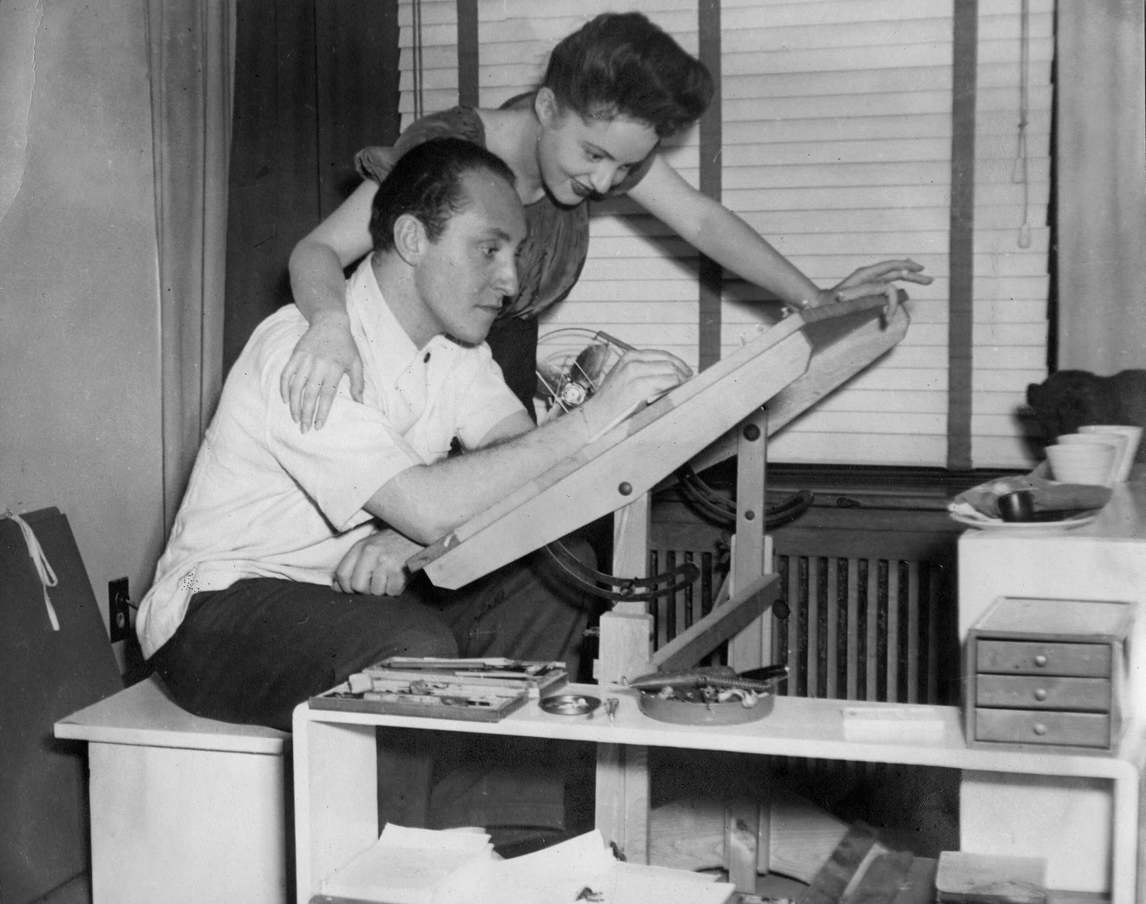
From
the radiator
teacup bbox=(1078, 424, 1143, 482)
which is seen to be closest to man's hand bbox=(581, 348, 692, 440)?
teacup bbox=(1078, 424, 1143, 482)

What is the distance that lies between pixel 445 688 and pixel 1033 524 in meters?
0.83

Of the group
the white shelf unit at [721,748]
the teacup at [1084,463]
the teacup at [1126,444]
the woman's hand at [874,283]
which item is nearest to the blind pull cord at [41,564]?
the white shelf unit at [721,748]

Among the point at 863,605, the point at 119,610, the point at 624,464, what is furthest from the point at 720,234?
the point at 119,610

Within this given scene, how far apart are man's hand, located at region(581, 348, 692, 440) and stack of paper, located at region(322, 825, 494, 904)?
0.65 metres

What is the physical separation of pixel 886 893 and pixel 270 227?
2.43 meters

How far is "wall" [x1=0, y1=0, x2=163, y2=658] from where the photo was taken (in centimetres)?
282

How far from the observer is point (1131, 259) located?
2.85 metres

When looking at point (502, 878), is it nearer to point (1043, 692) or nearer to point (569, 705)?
point (569, 705)

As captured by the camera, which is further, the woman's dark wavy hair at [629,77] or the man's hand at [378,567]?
the woman's dark wavy hair at [629,77]

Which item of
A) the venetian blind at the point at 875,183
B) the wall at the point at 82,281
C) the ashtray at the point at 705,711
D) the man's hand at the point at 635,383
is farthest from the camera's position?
the venetian blind at the point at 875,183

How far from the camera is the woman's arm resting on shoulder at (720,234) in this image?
288cm

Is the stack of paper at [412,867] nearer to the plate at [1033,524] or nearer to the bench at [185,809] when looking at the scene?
the bench at [185,809]

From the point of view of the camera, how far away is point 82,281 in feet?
9.96

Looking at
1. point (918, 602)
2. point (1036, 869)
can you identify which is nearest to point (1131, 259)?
point (918, 602)
